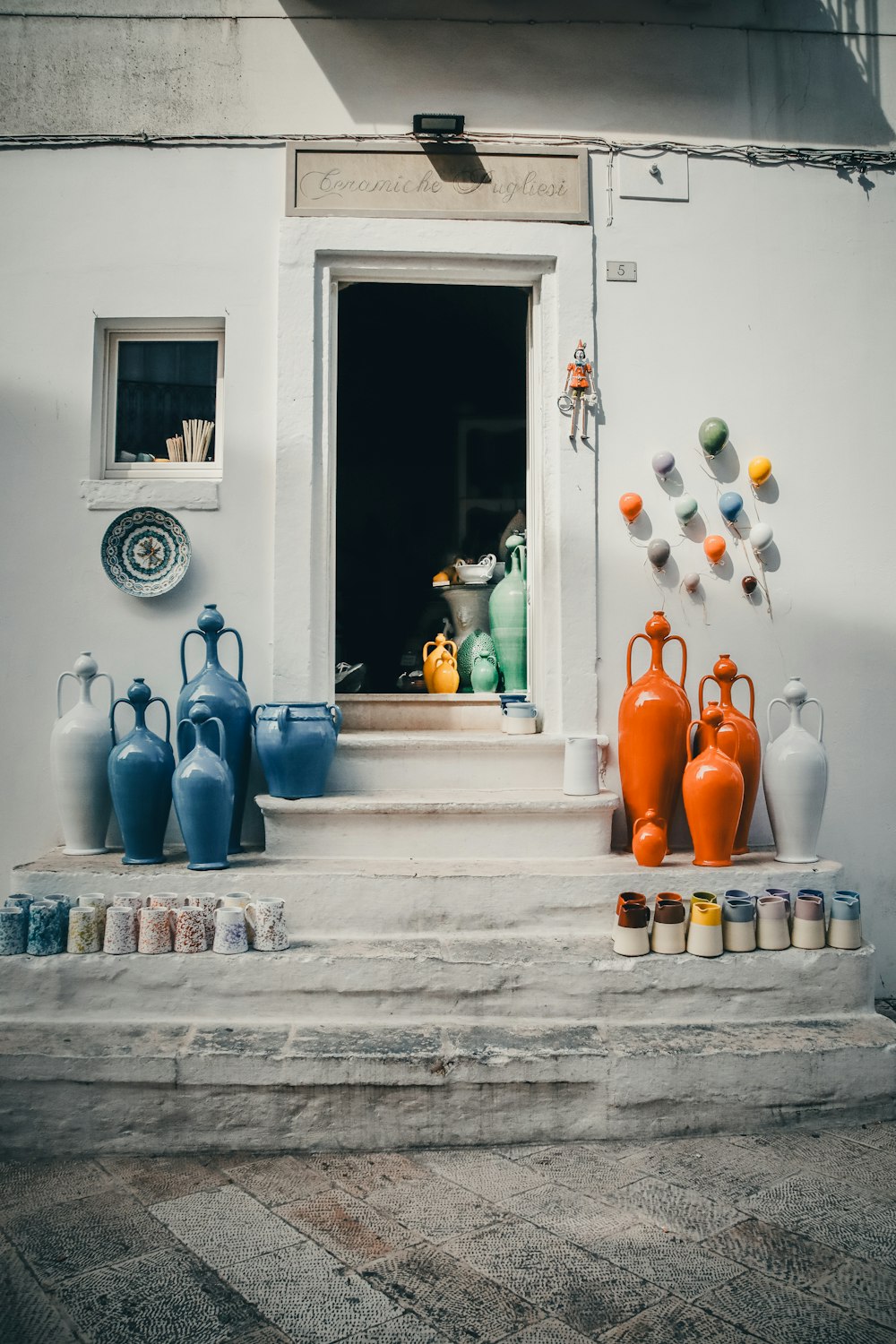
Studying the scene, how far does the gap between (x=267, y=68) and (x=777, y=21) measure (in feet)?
6.75

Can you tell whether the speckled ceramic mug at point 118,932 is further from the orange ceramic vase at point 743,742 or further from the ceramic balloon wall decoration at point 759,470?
the ceramic balloon wall decoration at point 759,470

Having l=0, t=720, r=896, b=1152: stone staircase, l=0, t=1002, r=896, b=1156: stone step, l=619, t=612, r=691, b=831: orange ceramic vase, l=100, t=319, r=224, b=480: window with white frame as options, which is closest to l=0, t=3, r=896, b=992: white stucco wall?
l=100, t=319, r=224, b=480: window with white frame

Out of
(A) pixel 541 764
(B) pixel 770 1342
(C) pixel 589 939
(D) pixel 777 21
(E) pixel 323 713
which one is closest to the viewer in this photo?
(B) pixel 770 1342

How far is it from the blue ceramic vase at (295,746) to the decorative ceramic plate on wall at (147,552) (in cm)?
69

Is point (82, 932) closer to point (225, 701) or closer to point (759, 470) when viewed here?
point (225, 701)

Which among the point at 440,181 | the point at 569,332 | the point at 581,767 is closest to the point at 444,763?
the point at 581,767

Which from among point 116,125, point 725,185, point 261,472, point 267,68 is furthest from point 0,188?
point 725,185

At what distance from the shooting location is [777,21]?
13.0 feet

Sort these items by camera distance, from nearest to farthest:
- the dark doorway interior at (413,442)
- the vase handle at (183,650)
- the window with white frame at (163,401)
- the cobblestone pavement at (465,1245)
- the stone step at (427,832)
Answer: the cobblestone pavement at (465,1245), the stone step at (427,832), the vase handle at (183,650), the window with white frame at (163,401), the dark doorway interior at (413,442)

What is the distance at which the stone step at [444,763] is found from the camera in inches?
143

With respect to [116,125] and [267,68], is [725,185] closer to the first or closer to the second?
[267,68]

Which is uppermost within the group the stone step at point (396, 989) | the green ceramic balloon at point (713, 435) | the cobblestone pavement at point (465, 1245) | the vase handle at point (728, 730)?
the green ceramic balloon at point (713, 435)

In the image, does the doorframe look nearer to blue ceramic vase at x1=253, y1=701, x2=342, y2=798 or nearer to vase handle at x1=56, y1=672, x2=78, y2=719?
blue ceramic vase at x1=253, y1=701, x2=342, y2=798

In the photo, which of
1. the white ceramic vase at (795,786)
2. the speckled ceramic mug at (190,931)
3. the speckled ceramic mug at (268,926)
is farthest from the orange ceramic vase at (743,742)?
the speckled ceramic mug at (190,931)
